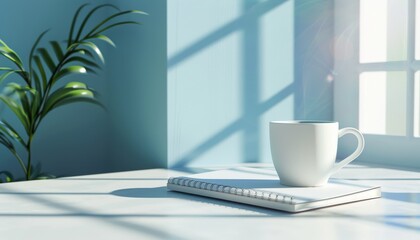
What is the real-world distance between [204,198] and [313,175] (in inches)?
7.1

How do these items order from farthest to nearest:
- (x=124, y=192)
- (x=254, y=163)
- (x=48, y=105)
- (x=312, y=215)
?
(x=254, y=163) < (x=48, y=105) < (x=124, y=192) < (x=312, y=215)

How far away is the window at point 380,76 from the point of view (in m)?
1.43

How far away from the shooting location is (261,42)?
4.94ft

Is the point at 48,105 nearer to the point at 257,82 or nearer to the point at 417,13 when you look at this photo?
the point at 257,82

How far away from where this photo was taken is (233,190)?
0.91 meters

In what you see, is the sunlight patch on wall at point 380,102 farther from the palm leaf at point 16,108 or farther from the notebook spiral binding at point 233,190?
the palm leaf at point 16,108

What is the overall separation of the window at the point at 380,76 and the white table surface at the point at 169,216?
14.9 inches

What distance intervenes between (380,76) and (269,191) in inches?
31.2

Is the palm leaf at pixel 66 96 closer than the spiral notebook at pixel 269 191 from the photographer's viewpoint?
No

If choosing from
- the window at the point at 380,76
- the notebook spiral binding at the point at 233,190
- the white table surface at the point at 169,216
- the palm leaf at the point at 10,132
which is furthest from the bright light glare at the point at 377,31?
the palm leaf at the point at 10,132

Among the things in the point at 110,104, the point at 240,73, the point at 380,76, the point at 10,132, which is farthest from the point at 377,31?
the point at 10,132

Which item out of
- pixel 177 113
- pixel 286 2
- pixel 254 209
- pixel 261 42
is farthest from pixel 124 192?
pixel 286 2

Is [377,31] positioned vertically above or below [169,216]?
above

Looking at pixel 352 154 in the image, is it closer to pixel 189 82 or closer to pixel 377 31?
pixel 189 82
